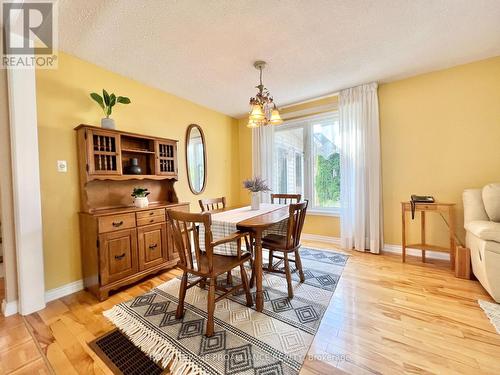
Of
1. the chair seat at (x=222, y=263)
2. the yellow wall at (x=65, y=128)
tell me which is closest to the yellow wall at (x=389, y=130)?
the yellow wall at (x=65, y=128)

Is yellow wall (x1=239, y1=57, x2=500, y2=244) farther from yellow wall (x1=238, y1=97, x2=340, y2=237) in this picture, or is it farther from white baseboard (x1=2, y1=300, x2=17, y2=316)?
white baseboard (x1=2, y1=300, x2=17, y2=316)

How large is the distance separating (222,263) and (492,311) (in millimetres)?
2213

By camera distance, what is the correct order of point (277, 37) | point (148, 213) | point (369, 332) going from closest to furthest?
point (369, 332) → point (277, 37) → point (148, 213)

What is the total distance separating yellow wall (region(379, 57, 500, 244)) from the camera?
2.46m

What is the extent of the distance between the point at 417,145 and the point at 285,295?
266 centimetres

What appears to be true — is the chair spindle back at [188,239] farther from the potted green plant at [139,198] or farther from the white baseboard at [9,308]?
the white baseboard at [9,308]

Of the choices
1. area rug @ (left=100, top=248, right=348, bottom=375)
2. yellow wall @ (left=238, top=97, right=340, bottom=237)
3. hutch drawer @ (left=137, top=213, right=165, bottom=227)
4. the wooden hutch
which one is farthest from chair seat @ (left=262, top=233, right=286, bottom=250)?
yellow wall @ (left=238, top=97, right=340, bottom=237)

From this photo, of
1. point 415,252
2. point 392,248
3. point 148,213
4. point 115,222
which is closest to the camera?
point 115,222

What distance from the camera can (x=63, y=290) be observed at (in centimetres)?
209

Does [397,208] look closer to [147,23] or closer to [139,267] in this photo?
[139,267]

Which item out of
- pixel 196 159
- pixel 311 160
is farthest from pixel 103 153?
pixel 311 160

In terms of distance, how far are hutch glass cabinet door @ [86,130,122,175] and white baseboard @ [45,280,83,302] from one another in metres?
1.18

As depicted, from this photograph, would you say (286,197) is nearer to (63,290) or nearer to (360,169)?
(360,169)

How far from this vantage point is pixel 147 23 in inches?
69.4
